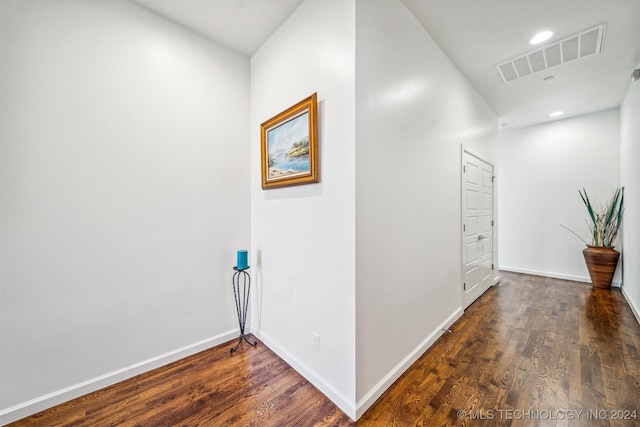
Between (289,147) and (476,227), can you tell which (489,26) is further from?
(476,227)

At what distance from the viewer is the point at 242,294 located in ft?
8.11

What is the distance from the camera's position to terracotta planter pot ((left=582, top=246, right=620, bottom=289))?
148 inches

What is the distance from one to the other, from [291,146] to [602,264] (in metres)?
5.04

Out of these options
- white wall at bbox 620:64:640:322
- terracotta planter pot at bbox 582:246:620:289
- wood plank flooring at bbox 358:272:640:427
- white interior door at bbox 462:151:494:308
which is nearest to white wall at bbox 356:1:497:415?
wood plank flooring at bbox 358:272:640:427

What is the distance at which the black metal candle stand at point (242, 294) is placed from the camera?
2371mm

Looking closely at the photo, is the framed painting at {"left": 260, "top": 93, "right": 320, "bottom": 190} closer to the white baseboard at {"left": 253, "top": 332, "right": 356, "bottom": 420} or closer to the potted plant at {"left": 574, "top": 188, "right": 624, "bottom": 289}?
the white baseboard at {"left": 253, "top": 332, "right": 356, "bottom": 420}

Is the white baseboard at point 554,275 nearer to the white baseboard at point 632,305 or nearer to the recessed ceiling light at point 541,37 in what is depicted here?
the white baseboard at point 632,305

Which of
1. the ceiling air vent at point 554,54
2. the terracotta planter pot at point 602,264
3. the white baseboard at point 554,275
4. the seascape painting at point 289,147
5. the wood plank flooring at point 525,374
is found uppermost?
the ceiling air vent at point 554,54

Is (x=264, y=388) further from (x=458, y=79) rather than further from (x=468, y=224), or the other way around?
(x=458, y=79)

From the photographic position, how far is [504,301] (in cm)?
335

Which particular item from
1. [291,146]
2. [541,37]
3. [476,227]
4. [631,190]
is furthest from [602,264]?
[291,146]

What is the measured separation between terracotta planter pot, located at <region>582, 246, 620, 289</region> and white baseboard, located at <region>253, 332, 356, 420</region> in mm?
4681

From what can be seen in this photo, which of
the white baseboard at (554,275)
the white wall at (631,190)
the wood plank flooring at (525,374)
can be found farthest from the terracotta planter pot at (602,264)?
the wood plank flooring at (525,374)

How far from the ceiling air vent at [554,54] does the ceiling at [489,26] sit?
6cm
